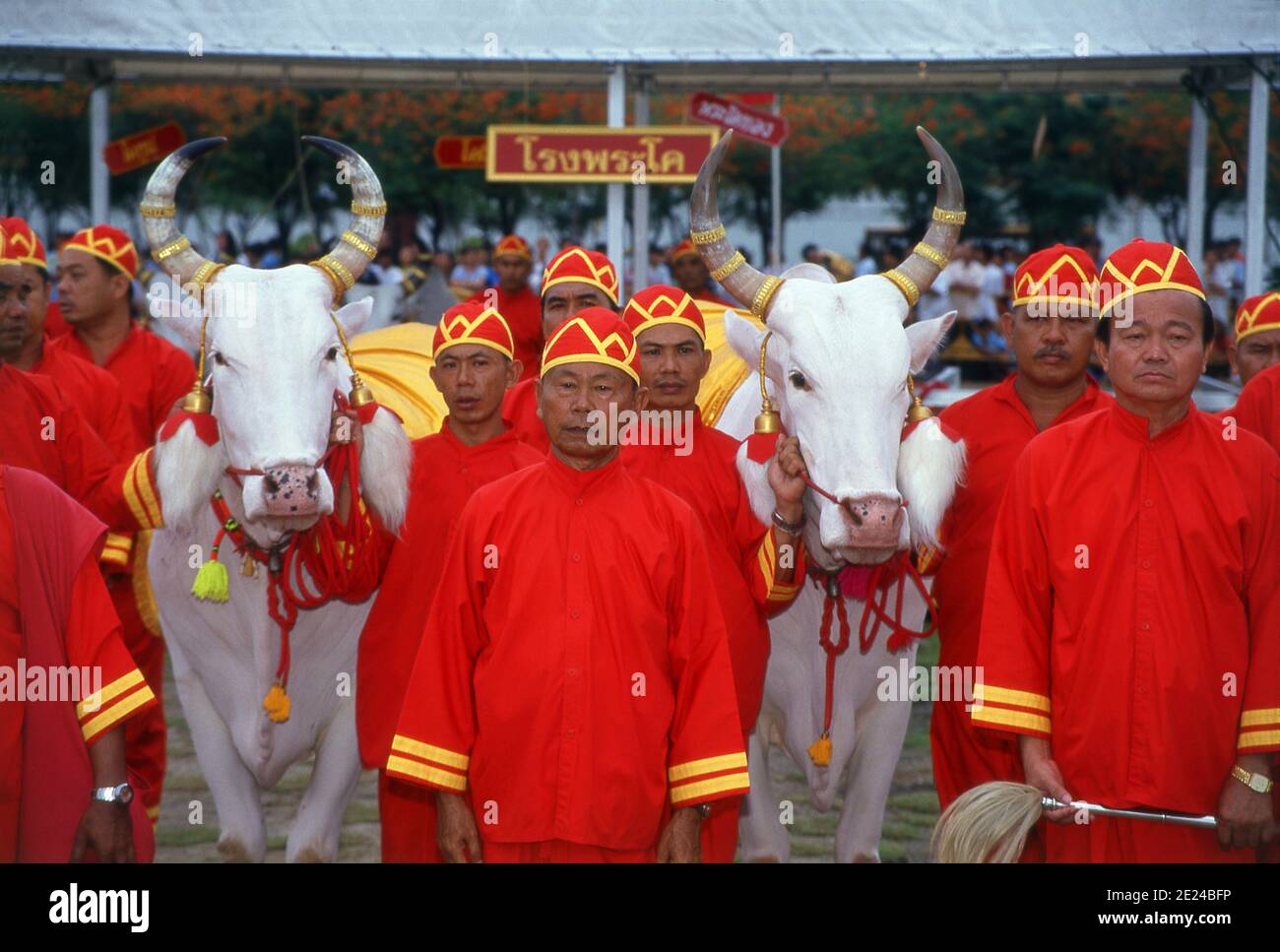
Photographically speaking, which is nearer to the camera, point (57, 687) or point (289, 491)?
point (57, 687)

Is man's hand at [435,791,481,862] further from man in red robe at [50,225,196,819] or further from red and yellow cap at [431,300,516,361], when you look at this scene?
man in red robe at [50,225,196,819]

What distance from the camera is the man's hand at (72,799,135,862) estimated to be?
3594 mm

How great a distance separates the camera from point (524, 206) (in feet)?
83.3

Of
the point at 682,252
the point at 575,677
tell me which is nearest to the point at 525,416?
the point at 575,677

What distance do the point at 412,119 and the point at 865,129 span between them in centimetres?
735

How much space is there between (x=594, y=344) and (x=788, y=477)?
0.85 m

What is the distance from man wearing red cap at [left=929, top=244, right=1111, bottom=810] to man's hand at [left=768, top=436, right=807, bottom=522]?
0.72 m

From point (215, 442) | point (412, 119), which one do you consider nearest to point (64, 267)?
point (215, 442)

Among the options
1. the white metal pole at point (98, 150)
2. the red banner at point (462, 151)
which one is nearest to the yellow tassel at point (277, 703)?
the white metal pole at point (98, 150)

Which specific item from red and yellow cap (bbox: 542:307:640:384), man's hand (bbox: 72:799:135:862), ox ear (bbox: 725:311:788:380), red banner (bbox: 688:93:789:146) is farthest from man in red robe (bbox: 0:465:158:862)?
red banner (bbox: 688:93:789:146)

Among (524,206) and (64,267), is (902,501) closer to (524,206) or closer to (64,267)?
(64,267)

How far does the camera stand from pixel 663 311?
4.96 metres

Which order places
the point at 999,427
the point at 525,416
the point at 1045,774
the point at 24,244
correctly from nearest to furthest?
the point at 1045,774
the point at 999,427
the point at 525,416
the point at 24,244

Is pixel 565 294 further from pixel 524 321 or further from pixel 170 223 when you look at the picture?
pixel 524 321
